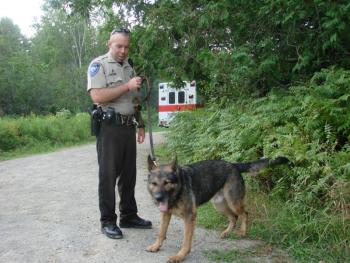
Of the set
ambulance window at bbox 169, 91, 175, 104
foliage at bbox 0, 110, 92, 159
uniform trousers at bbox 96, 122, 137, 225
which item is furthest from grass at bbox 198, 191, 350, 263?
ambulance window at bbox 169, 91, 175, 104

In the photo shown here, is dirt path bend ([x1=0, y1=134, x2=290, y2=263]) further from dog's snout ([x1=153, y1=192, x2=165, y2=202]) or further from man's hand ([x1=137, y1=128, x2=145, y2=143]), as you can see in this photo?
man's hand ([x1=137, y1=128, x2=145, y2=143])

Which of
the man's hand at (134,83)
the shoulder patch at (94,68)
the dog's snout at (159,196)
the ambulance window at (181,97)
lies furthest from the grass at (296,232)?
the ambulance window at (181,97)

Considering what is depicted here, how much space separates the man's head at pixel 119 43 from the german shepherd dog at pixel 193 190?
1.33 metres

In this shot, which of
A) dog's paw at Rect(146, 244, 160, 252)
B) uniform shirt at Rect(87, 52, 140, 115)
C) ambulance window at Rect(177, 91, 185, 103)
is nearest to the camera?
dog's paw at Rect(146, 244, 160, 252)

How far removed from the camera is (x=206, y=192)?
17.4 ft

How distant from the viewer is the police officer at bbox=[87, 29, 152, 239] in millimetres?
5227

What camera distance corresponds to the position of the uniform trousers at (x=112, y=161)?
17.6 feet

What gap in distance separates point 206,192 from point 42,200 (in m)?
3.75

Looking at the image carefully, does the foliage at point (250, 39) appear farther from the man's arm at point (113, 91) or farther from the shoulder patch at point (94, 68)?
the shoulder patch at point (94, 68)

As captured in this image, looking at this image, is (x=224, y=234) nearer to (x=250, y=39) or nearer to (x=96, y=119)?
(x=96, y=119)

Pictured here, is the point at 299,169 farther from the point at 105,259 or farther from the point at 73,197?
the point at 73,197

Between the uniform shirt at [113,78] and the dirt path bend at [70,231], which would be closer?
the dirt path bend at [70,231]

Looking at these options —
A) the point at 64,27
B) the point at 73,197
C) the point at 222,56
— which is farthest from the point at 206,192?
the point at 64,27

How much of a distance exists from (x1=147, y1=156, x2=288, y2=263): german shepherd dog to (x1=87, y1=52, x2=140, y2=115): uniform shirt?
822 mm
